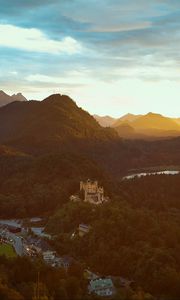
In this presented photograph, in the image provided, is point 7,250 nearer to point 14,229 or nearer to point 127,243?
point 127,243

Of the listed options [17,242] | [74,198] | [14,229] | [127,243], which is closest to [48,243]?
[17,242]

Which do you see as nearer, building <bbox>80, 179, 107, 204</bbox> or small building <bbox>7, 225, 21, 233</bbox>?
small building <bbox>7, 225, 21, 233</bbox>

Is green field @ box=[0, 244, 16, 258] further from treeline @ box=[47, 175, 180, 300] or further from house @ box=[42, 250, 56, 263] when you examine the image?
treeline @ box=[47, 175, 180, 300]

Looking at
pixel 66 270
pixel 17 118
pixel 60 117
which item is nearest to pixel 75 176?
pixel 66 270

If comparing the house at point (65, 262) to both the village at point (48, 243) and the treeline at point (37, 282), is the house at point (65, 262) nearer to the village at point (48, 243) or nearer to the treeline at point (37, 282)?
the village at point (48, 243)

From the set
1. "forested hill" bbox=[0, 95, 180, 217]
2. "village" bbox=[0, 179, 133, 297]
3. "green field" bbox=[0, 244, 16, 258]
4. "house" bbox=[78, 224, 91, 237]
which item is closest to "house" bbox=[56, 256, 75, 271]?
"village" bbox=[0, 179, 133, 297]

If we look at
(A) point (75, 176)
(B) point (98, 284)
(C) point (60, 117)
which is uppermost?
(C) point (60, 117)

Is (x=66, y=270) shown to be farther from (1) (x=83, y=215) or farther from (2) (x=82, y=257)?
(1) (x=83, y=215)
